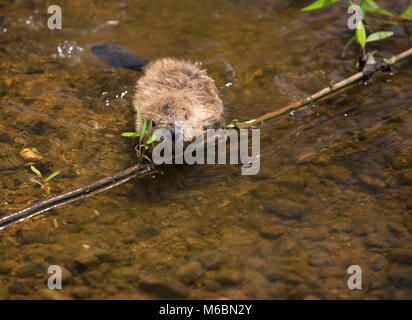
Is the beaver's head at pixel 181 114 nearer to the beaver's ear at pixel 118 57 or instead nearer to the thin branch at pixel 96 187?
the thin branch at pixel 96 187

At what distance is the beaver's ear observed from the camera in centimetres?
429

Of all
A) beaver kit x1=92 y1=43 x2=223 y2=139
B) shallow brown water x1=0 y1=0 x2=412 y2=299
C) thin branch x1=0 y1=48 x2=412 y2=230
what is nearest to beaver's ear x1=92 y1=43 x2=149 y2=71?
beaver kit x1=92 y1=43 x2=223 y2=139

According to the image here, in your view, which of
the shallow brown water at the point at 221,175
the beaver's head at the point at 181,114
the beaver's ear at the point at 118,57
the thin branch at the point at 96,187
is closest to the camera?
the shallow brown water at the point at 221,175

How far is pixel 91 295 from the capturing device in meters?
2.30

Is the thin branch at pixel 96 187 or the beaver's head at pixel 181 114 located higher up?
the beaver's head at pixel 181 114

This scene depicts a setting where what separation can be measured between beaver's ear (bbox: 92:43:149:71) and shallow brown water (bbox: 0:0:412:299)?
→ 136 mm

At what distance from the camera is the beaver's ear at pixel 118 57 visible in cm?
429

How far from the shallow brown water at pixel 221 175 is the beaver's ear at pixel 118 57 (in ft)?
0.45

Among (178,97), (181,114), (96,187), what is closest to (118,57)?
(178,97)

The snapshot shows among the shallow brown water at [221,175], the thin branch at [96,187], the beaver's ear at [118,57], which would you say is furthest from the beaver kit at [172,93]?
the thin branch at [96,187]

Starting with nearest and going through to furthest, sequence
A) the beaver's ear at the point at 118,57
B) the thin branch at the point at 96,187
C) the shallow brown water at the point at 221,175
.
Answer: the shallow brown water at the point at 221,175 < the thin branch at the point at 96,187 < the beaver's ear at the point at 118,57

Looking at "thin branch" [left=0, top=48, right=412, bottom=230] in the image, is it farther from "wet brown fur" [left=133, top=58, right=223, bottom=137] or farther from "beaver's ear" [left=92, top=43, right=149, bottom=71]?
"beaver's ear" [left=92, top=43, right=149, bottom=71]

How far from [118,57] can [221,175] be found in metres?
1.91
